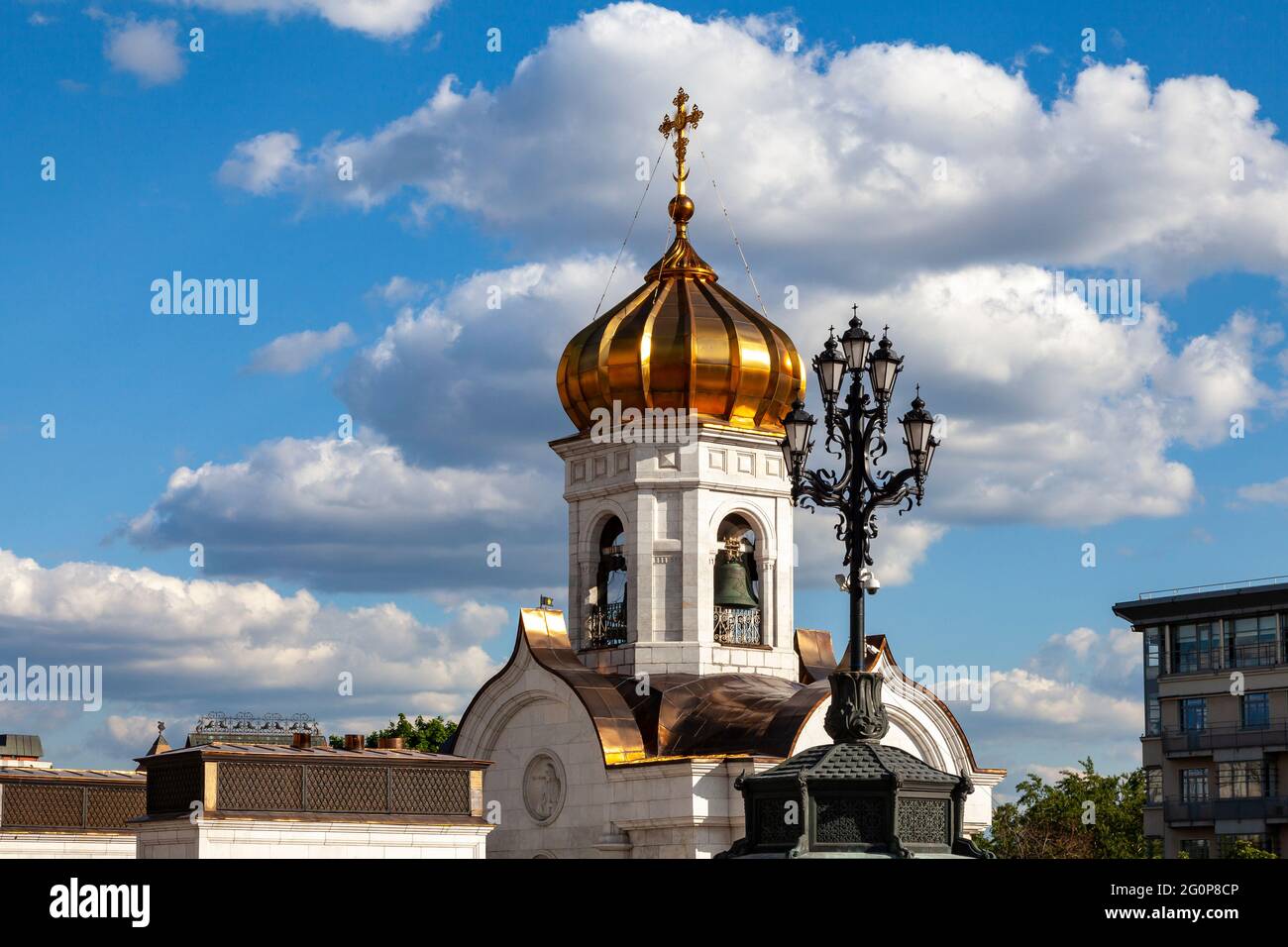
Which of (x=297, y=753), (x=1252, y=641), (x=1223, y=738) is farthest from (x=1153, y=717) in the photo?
(x=297, y=753)

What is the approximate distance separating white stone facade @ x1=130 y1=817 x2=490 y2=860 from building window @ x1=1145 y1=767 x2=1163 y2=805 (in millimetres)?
44347

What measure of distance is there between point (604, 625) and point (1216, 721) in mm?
38524

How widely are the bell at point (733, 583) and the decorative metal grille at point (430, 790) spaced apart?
6.15 metres

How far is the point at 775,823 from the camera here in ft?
50.4

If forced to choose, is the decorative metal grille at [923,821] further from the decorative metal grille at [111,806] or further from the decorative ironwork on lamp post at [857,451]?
the decorative metal grille at [111,806]

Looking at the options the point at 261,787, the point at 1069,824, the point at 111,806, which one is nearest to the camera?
the point at 261,787

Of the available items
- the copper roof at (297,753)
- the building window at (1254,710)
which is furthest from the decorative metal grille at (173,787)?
the building window at (1254,710)

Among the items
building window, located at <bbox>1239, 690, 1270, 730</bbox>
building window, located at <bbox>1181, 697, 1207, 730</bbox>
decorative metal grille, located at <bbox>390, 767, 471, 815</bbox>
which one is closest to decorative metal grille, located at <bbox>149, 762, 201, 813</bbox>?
decorative metal grille, located at <bbox>390, 767, 471, 815</bbox>

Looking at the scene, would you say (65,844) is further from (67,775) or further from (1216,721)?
(1216,721)

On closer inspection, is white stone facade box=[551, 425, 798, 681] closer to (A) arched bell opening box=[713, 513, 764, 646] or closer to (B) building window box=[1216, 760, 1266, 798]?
(A) arched bell opening box=[713, 513, 764, 646]

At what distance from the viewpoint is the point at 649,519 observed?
93.9 feet

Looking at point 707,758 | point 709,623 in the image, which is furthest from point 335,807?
point 709,623
